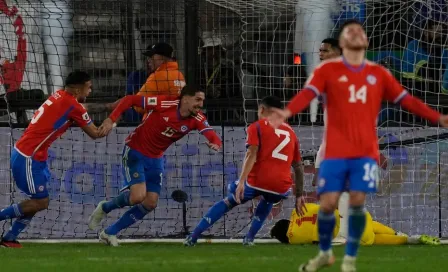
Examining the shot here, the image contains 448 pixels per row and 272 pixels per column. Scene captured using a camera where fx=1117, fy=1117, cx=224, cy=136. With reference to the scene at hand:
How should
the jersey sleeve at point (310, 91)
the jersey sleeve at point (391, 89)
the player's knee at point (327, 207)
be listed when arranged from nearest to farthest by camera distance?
the jersey sleeve at point (310, 91), the player's knee at point (327, 207), the jersey sleeve at point (391, 89)

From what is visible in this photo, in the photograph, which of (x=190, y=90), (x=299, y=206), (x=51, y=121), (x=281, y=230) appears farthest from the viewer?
(x=281, y=230)

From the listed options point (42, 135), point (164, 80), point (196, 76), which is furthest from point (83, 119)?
point (196, 76)

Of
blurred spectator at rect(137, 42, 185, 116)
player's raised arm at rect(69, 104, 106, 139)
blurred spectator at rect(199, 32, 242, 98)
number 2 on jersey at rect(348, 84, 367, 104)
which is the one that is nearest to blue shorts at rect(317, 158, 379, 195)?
number 2 on jersey at rect(348, 84, 367, 104)

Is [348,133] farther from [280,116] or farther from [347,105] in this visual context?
[280,116]

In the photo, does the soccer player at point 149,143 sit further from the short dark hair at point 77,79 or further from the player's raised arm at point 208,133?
the short dark hair at point 77,79

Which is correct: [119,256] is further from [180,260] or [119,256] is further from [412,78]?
[412,78]

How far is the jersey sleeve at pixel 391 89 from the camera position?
9.55 m

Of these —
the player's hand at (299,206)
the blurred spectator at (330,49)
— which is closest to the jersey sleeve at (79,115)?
the player's hand at (299,206)

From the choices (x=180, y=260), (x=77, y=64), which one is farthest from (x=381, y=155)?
(x=180, y=260)

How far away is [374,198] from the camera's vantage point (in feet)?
51.7

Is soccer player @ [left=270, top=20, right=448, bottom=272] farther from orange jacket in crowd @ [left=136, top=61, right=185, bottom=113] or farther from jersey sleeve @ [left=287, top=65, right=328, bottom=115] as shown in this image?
orange jacket in crowd @ [left=136, top=61, right=185, bottom=113]

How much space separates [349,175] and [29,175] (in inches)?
214

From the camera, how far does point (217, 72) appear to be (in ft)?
52.6

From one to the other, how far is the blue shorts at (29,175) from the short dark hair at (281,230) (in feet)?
10.5
